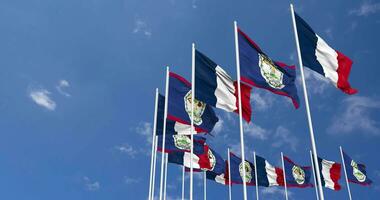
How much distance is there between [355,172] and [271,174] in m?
8.54

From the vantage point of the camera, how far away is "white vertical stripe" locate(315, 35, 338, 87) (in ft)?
49.0

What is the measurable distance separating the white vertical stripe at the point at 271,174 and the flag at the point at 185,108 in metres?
17.4

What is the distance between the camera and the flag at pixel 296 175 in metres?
33.8

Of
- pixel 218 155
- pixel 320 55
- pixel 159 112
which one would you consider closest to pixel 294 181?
pixel 218 155

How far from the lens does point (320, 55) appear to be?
1510 cm

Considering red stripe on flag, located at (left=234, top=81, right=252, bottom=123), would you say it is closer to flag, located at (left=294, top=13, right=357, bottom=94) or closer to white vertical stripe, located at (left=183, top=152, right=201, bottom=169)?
flag, located at (left=294, top=13, right=357, bottom=94)

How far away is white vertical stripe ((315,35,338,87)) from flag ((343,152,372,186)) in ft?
76.7

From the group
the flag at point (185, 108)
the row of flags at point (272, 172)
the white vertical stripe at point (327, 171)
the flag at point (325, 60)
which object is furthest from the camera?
the white vertical stripe at point (327, 171)

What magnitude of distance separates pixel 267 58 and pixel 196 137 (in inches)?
456

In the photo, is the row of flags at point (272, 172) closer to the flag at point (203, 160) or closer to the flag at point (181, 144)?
the flag at point (203, 160)

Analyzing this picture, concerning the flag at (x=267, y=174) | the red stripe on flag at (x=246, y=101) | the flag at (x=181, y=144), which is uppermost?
the flag at (x=267, y=174)

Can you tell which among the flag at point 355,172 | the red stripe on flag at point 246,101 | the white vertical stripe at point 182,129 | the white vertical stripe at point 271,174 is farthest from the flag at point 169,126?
the flag at point 355,172

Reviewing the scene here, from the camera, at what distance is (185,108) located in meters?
18.9

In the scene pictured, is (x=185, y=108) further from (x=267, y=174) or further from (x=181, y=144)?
(x=267, y=174)
